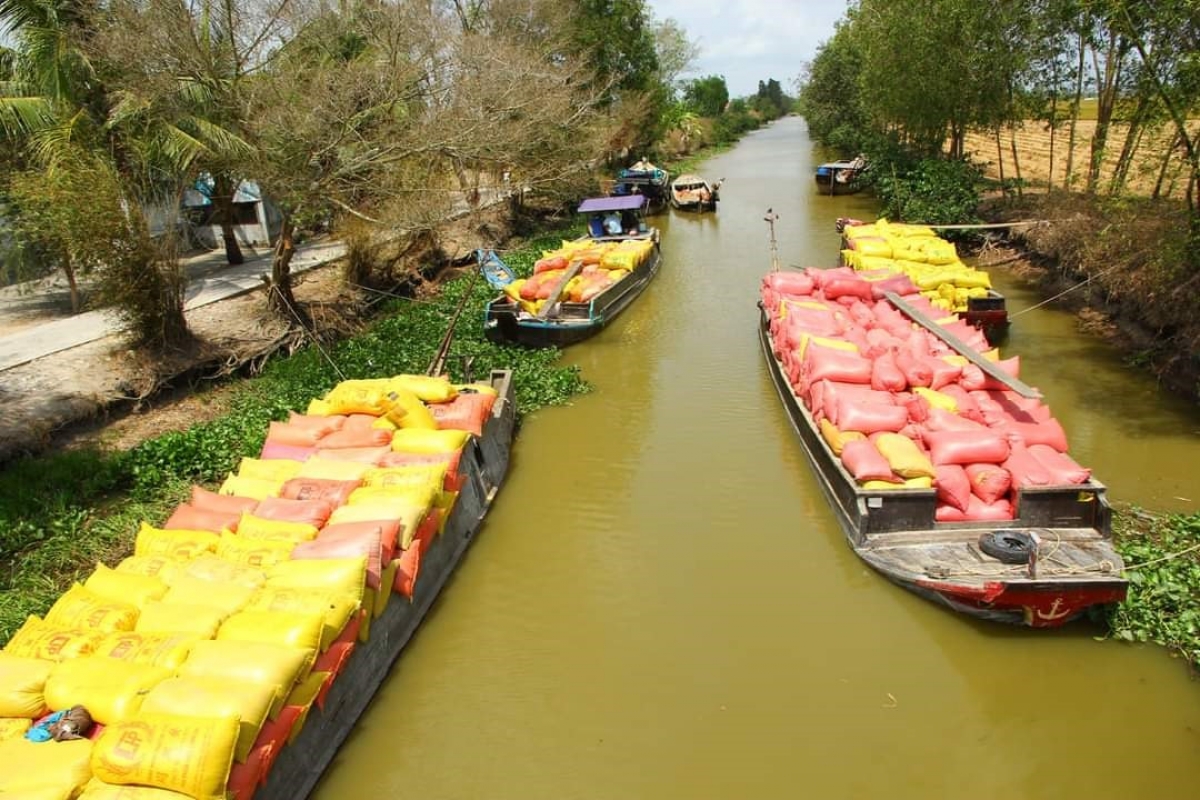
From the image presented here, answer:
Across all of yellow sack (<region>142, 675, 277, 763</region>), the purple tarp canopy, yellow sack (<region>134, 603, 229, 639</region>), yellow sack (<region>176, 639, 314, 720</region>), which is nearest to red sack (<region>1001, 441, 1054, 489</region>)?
yellow sack (<region>176, 639, 314, 720</region>)

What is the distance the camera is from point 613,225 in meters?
19.8

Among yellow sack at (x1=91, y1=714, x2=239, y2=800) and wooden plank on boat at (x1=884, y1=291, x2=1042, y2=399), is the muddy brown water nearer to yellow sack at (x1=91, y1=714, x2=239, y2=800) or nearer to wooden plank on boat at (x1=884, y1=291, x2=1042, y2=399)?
yellow sack at (x1=91, y1=714, x2=239, y2=800)

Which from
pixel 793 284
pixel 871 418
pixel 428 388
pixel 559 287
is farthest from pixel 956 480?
pixel 559 287

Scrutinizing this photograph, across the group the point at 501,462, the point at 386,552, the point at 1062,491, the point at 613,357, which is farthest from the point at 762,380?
the point at 386,552

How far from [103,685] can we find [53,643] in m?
0.72

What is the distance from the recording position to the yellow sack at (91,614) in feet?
16.3

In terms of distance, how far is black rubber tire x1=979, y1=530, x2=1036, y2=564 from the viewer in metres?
6.16

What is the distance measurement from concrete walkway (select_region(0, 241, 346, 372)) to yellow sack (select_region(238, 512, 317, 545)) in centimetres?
640

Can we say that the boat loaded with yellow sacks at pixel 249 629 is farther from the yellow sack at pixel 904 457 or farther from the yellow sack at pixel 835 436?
the yellow sack at pixel 904 457

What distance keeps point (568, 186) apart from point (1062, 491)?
817 inches

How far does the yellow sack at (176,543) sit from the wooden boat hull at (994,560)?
215 inches

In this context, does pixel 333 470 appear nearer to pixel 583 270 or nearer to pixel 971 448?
pixel 971 448

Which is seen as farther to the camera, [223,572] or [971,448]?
[971,448]

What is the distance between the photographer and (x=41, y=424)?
352 inches
